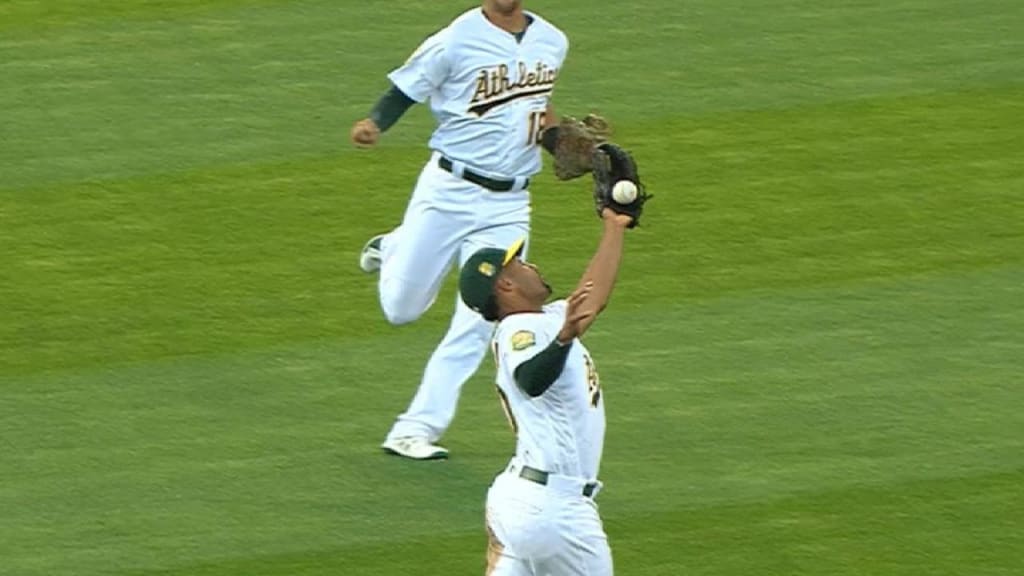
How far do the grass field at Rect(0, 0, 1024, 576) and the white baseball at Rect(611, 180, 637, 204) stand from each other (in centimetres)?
179

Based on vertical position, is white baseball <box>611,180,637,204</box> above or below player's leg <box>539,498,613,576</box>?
above

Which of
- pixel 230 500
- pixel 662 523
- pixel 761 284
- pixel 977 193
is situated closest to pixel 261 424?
pixel 230 500

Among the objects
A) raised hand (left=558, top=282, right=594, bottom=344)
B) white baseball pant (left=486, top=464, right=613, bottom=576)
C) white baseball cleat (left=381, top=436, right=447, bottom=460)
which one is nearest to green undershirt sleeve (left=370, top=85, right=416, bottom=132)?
white baseball cleat (left=381, top=436, right=447, bottom=460)

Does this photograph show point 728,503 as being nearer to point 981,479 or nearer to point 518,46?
point 981,479

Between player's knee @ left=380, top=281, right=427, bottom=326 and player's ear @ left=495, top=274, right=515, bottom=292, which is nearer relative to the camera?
player's ear @ left=495, top=274, right=515, bottom=292

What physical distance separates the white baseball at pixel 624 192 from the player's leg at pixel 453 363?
2.22m

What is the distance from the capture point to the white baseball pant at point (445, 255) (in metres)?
8.89

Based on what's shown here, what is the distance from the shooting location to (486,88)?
883cm

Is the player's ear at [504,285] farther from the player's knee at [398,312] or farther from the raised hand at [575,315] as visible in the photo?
the player's knee at [398,312]

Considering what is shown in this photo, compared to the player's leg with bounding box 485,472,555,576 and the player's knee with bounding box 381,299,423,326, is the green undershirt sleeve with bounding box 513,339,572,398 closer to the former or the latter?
the player's leg with bounding box 485,472,555,576

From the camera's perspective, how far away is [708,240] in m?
11.0

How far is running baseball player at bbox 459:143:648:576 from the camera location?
269 inches

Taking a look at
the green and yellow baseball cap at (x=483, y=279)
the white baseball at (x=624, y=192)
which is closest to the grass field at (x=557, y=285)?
the green and yellow baseball cap at (x=483, y=279)

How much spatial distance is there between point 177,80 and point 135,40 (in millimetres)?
677
